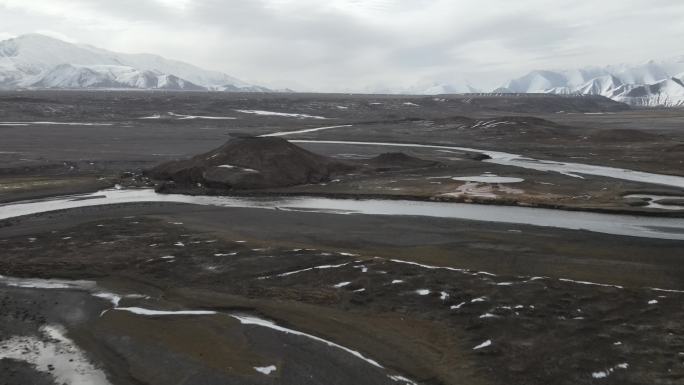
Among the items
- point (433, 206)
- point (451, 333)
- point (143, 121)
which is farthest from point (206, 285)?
point (143, 121)

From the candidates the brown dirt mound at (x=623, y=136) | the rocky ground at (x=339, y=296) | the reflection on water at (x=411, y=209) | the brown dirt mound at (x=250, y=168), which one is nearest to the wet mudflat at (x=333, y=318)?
the rocky ground at (x=339, y=296)

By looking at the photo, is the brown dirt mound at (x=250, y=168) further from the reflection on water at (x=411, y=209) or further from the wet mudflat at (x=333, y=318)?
the wet mudflat at (x=333, y=318)

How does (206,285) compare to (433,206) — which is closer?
(206,285)

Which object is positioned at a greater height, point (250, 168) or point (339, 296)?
point (250, 168)

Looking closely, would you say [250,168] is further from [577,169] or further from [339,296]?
[577,169]

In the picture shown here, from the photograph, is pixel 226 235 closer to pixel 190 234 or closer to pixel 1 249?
pixel 190 234

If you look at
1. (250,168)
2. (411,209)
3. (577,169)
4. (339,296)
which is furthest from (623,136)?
(339,296)
